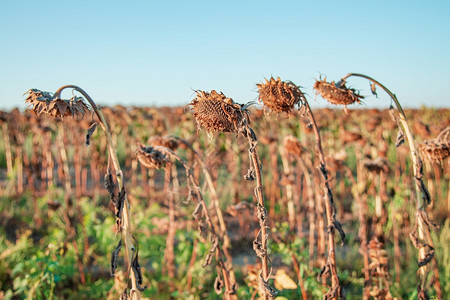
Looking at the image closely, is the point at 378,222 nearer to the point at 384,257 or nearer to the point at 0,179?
the point at 384,257

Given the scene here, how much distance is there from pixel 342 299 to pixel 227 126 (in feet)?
3.54

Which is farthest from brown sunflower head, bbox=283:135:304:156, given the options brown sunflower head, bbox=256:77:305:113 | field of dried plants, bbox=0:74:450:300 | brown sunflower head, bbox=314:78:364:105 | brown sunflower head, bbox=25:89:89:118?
brown sunflower head, bbox=25:89:89:118

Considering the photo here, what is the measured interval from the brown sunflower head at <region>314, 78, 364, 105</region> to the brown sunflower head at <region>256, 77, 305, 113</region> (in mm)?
212

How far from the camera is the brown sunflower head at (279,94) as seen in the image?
1628mm

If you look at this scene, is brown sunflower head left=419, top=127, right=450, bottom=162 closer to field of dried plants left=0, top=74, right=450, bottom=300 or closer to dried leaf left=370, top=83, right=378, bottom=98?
field of dried plants left=0, top=74, right=450, bottom=300

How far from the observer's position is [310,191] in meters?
4.09

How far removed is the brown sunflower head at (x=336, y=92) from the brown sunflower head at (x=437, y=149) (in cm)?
60

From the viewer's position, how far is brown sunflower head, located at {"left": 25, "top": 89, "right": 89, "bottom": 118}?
1.40 meters

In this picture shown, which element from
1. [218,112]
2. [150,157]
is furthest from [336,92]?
[150,157]

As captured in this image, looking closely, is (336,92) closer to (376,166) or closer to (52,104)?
(52,104)

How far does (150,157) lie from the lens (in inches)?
80.3

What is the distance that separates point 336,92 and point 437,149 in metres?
0.75

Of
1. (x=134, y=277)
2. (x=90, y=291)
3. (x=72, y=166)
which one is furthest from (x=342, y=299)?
(x=72, y=166)

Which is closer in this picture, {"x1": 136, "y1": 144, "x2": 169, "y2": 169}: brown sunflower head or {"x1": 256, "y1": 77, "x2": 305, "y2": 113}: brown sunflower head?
{"x1": 256, "y1": 77, "x2": 305, "y2": 113}: brown sunflower head
